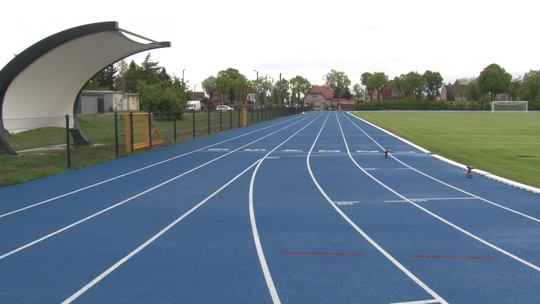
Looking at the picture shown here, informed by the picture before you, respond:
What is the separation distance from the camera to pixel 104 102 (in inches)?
2616

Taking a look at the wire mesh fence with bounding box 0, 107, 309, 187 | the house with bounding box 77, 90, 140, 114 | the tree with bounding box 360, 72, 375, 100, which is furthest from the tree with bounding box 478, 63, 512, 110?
Answer: the wire mesh fence with bounding box 0, 107, 309, 187

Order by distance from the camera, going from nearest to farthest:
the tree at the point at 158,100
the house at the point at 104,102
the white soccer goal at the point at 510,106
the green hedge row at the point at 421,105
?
the tree at the point at 158,100, the house at the point at 104,102, the white soccer goal at the point at 510,106, the green hedge row at the point at 421,105

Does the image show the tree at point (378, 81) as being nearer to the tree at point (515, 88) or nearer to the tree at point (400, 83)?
the tree at point (400, 83)

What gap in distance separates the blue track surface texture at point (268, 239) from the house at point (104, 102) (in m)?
39.9

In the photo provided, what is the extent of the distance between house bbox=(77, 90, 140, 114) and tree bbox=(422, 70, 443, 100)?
100m

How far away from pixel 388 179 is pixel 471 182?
2.04m

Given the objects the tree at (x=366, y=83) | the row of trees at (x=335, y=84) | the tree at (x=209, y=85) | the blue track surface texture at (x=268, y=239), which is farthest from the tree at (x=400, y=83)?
the blue track surface texture at (x=268, y=239)

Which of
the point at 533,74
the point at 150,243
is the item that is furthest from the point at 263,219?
the point at 533,74

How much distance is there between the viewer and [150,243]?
6.45 meters

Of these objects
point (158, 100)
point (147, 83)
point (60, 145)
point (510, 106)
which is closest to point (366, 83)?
point (510, 106)

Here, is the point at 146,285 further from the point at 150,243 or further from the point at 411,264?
the point at 411,264

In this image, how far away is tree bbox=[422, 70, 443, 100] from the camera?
14338 centimetres

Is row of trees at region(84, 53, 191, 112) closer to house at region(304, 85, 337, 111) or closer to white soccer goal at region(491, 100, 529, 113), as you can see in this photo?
house at region(304, 85, 337, 111)

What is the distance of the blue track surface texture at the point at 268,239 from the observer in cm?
485
